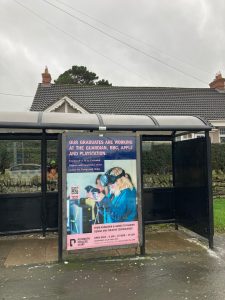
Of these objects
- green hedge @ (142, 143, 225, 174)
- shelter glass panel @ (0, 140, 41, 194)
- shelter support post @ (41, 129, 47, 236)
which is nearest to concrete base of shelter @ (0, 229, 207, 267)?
shelter support post @ (41, 129, 47, 236)

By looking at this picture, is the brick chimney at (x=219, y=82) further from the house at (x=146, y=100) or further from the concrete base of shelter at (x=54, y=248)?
the concrete base of shelter at (x=54, y=248)

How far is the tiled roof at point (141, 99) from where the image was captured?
71.4 ft

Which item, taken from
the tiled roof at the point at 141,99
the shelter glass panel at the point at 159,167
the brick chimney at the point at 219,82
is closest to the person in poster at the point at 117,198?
the shelter glass panel at the point at 159,167

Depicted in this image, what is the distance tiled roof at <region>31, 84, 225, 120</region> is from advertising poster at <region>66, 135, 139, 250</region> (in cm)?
1540

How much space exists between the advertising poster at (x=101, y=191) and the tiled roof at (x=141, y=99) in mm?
15398

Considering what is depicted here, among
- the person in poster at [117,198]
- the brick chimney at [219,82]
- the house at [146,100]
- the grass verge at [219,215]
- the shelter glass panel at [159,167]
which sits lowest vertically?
the grass verge at [219,215]

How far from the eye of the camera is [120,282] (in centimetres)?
467

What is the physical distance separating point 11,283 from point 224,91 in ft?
79.2

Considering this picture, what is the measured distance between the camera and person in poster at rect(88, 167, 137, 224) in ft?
18.6

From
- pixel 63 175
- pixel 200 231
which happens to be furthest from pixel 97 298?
pixel 200 231

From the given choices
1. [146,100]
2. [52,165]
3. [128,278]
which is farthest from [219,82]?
[128,278]

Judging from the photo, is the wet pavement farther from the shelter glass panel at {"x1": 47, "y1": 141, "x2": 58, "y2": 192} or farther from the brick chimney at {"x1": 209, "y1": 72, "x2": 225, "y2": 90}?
the brick chimney at {"x1": 209, "y1": 72, "x2": 225, "y2": 90}

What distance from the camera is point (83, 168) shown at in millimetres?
5613

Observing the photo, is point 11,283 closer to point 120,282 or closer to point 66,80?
point 120,282
